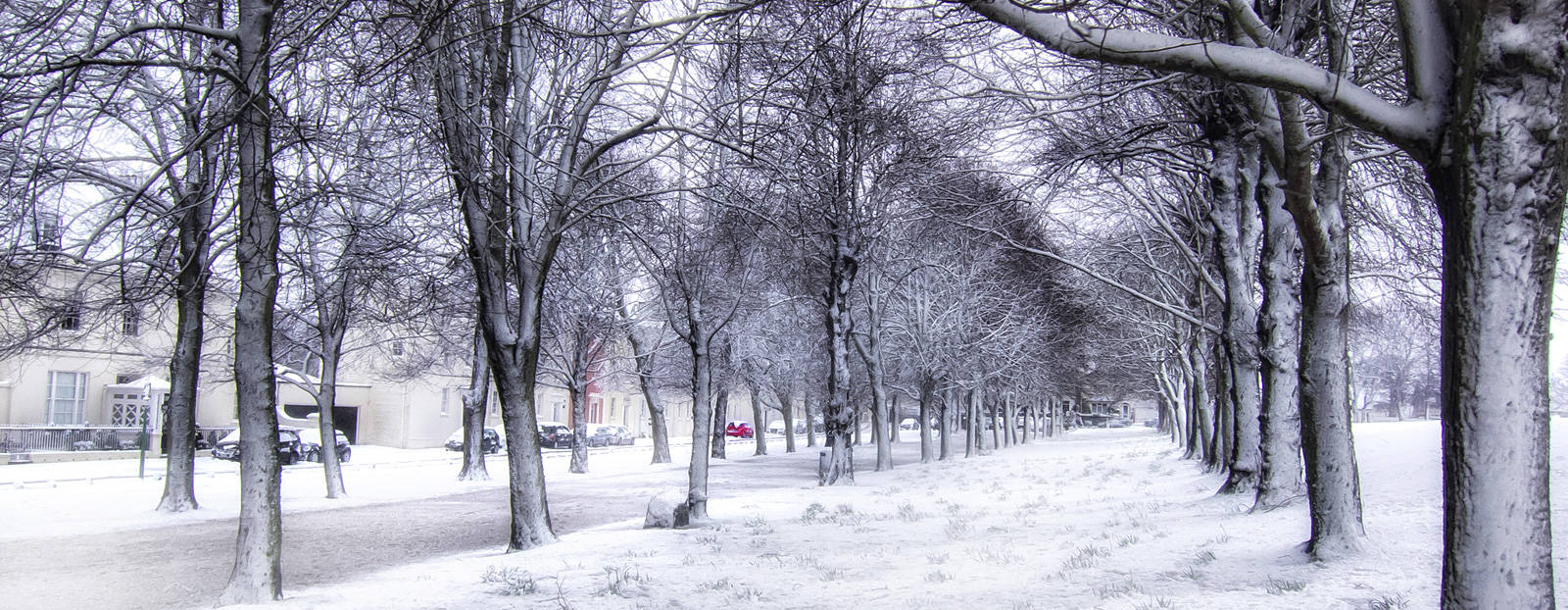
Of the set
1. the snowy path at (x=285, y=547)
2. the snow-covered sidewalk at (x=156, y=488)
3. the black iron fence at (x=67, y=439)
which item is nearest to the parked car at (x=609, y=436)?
the snow-covered sidewalk at (x=156, y=488)

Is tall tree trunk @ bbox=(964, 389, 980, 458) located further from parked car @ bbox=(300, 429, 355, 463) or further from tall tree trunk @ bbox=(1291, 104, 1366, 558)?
tall tree trunk @ bbox=(1291, 104, 1366, 558)

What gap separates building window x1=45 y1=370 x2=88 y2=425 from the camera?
120 feet

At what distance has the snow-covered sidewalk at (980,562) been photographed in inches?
288

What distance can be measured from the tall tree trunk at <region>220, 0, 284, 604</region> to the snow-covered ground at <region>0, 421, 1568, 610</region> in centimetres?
52

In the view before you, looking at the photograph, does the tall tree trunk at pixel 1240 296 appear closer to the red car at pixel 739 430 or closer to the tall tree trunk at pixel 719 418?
the tall tree trunk at pixel 719 418

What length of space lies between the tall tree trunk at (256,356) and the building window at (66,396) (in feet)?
117

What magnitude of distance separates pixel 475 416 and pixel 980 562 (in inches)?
756

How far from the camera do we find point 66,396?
37188mm

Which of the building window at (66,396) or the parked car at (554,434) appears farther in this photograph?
the parked car at (554,434)

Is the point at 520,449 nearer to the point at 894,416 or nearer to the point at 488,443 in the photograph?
the point at 488,443

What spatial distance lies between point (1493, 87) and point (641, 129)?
9.08 m

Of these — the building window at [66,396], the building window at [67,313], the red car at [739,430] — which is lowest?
the red car at [739,430]

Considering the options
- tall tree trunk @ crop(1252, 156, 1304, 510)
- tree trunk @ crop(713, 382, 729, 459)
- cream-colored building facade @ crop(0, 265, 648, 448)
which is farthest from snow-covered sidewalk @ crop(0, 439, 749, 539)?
tall tree trunk @ crop(1252, 156, 1304, 510)

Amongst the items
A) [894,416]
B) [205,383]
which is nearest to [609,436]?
[894,416]
